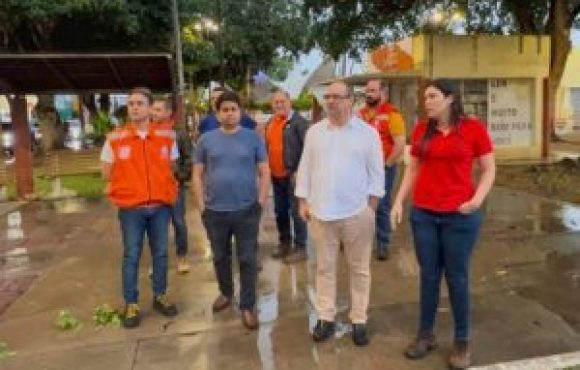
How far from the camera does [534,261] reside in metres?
6.16

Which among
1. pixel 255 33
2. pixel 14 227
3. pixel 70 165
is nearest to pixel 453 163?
pixel 14 227

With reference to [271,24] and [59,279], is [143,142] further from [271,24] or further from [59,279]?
[271,24]

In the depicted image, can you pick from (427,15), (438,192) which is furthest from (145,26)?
(438,192)

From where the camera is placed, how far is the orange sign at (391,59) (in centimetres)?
1698

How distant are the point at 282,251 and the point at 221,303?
1.76 metres

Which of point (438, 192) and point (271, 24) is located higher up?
point (271, 24)

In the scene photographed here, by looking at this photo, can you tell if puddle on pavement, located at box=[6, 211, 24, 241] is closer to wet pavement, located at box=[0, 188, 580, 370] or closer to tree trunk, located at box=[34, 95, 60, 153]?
wet pavement, located at box=[0, 188, 580, 370]

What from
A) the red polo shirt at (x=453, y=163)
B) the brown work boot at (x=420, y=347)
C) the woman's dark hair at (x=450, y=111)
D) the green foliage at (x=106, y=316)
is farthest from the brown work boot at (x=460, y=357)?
the green foliage at (x=106, y=316)

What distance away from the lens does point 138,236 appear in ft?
15.8

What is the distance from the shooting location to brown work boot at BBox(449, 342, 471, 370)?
386cm

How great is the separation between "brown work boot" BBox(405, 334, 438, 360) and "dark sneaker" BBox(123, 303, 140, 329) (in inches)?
78.2

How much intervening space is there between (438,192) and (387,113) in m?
2.39

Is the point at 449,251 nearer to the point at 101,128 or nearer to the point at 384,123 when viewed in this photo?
the point at 384,123

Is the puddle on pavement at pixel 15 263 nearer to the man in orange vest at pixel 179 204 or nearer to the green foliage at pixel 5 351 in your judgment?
the man in orange vest at pixel 179 204
